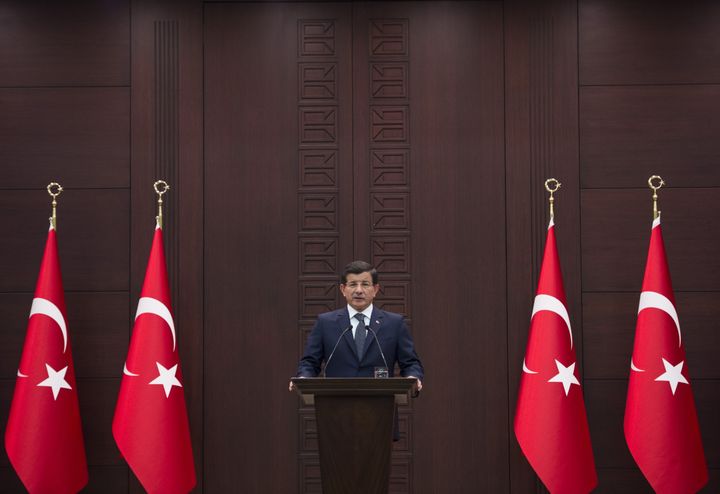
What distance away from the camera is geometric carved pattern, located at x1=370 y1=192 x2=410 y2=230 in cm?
568

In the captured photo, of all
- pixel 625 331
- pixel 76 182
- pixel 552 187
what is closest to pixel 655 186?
pixel 552 187

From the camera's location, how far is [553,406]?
5062mm

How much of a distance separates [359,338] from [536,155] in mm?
2016

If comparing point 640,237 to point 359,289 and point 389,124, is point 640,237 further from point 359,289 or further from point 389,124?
point 359,289

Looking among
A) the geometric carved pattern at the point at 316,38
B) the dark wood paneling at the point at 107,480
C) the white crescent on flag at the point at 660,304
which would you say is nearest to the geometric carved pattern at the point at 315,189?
the geometric carved pattern at the point at 316,38

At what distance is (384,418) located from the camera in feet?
11.5

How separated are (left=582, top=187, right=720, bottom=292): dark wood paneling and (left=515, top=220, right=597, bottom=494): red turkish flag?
0.54 meters

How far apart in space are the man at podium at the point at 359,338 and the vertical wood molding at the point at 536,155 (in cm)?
145

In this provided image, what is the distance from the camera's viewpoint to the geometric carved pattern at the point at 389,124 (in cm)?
570

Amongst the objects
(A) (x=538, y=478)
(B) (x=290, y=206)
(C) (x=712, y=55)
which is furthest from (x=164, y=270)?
(C) (x=712, y=55)

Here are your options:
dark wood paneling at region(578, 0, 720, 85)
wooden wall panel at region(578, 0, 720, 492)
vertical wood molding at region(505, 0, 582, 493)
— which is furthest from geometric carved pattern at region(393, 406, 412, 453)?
dark wood paneling at region(578, 0, 720, 85)

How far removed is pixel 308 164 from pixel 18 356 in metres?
2.20

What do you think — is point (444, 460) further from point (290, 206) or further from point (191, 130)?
point (191, 130)

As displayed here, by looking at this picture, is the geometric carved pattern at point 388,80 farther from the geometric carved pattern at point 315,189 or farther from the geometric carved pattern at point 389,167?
the geometric carved pattern at point 389,167
